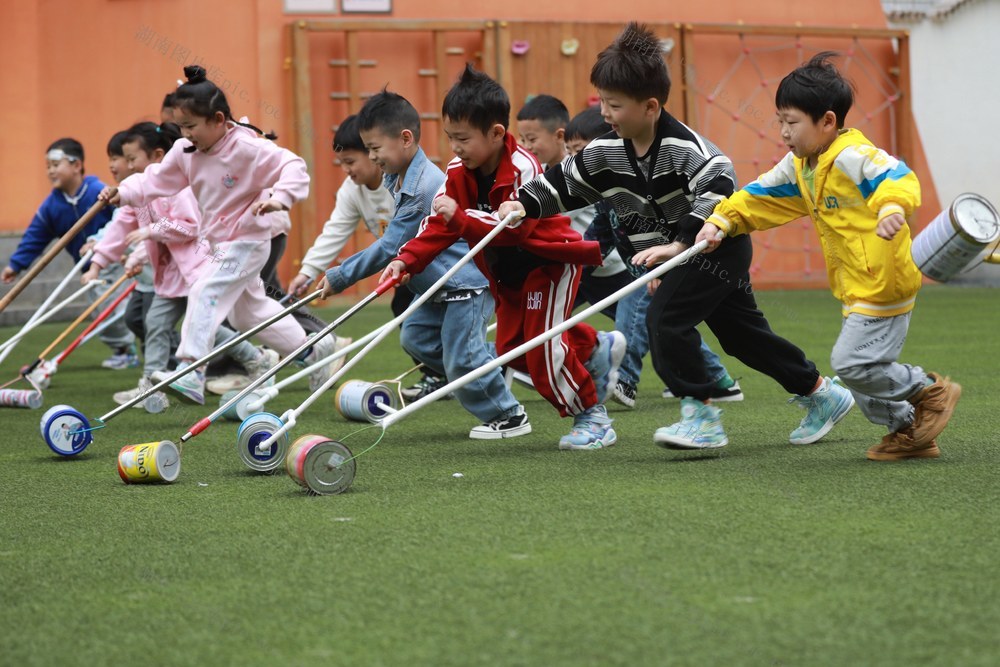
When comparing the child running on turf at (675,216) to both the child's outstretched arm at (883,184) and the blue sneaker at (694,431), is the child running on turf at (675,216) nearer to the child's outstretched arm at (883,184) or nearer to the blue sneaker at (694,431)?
the blue sneaker at (694,431)

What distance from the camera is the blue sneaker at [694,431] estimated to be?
3.40m

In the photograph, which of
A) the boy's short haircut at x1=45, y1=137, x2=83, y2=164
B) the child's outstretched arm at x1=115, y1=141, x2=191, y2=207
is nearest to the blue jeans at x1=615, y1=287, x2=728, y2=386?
the child's outstretched arm at x1=115, y1=141, x2=191, y2=207

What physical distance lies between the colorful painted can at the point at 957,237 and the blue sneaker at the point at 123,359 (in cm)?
501

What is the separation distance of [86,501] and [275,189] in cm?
183

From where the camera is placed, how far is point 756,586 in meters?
2.08

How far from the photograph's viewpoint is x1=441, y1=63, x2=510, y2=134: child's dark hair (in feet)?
12.0

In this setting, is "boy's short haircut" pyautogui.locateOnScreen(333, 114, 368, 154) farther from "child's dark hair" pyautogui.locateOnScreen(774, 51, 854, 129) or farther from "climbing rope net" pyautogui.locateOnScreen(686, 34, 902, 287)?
"climbing rope net" pyautogui.locateOnScreen(686, 34, 902, 287)

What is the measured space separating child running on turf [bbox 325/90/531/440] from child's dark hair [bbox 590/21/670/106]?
0.80 m

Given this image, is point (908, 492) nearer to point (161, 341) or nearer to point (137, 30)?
point (161, 341)

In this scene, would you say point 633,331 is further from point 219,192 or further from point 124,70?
point 124,70

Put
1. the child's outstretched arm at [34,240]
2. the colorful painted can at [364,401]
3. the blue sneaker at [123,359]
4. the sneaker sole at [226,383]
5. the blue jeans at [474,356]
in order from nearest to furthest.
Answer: the blue jeans at [474,356]
the colorful painted can at [364,401]
the sneaker sole at [226,383]
the child's outstretched arm at [34,240]
the blue sneaker at [123,359]

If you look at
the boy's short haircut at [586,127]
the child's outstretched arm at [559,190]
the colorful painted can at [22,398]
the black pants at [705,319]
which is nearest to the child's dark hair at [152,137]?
the colorful painted can at [22,398]

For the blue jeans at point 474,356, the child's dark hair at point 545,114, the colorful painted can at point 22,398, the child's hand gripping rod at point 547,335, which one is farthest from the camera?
the child's dark hair at point 545,114

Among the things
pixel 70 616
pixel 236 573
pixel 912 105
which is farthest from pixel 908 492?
pixel 912 105
